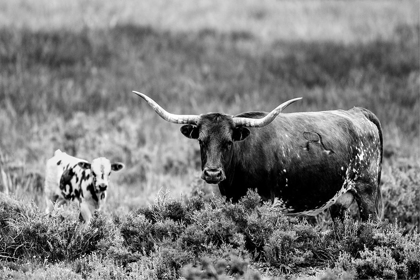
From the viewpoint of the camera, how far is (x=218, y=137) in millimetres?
6441

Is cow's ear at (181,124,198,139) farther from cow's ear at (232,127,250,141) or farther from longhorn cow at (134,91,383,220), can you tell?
cow's ear at (232,127,250,141)

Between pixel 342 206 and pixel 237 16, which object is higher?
pixel 237 16

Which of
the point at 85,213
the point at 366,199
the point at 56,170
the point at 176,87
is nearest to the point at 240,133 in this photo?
the point at 366,199

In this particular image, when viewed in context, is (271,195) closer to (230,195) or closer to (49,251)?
(230,195)

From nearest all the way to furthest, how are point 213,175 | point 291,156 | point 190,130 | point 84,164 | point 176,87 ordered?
point 213,175 → point 190,130 → point 291,156 → point 84,164 → point 176,87

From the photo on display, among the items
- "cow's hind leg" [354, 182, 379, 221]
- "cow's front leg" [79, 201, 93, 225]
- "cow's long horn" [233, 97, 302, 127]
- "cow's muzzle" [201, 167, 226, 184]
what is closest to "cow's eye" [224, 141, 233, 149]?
"cow's long horn" [233, 97, 302, 127]

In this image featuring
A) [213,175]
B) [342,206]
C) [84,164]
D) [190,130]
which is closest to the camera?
[213,175]

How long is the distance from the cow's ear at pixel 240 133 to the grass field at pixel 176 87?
0.73 metres

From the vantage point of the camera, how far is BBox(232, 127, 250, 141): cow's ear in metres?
6.53

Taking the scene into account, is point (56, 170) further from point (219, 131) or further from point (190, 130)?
point (219, 131)

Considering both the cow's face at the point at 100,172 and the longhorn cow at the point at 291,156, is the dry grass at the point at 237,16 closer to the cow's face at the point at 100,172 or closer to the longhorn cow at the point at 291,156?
the cow's face at the point at 100,172

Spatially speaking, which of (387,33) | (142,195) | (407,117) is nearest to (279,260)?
(142,195)

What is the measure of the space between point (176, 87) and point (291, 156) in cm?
861

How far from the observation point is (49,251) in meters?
6.92
